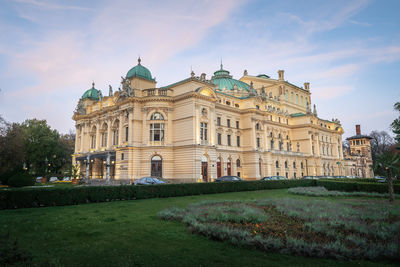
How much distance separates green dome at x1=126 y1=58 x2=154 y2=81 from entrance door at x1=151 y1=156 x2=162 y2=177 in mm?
14547

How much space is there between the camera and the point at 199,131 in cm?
4269

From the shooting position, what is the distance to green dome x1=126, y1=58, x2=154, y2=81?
46.8 meters

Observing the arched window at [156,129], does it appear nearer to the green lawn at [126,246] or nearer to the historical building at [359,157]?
the green lawn at [126,246]

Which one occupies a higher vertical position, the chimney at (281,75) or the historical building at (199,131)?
the chimney at (281,75)

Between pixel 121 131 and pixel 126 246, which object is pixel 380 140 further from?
pixel 126 246

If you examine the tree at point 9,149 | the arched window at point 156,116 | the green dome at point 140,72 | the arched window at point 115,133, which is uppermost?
the green dome at point 140,72

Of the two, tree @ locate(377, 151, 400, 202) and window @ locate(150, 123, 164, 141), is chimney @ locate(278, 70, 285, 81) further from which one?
tree @ locate(377, 151, 400, 202)

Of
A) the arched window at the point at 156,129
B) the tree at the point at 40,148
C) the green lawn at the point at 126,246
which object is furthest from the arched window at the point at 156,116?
the green lawn at the point at 126,246

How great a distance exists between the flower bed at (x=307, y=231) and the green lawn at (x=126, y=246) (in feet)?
1.18

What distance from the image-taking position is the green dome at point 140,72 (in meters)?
46.8

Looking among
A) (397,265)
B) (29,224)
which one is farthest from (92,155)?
(397,265)

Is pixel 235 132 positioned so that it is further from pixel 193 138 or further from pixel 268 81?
pixel 268 81

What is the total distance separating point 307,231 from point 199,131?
1285 inches

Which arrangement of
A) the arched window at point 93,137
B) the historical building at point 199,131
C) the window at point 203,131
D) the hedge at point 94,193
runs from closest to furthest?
the hedge at point 94,193 → the historical building at point 199,131 → the window at point 203,131 → the arched window at point 93,137
